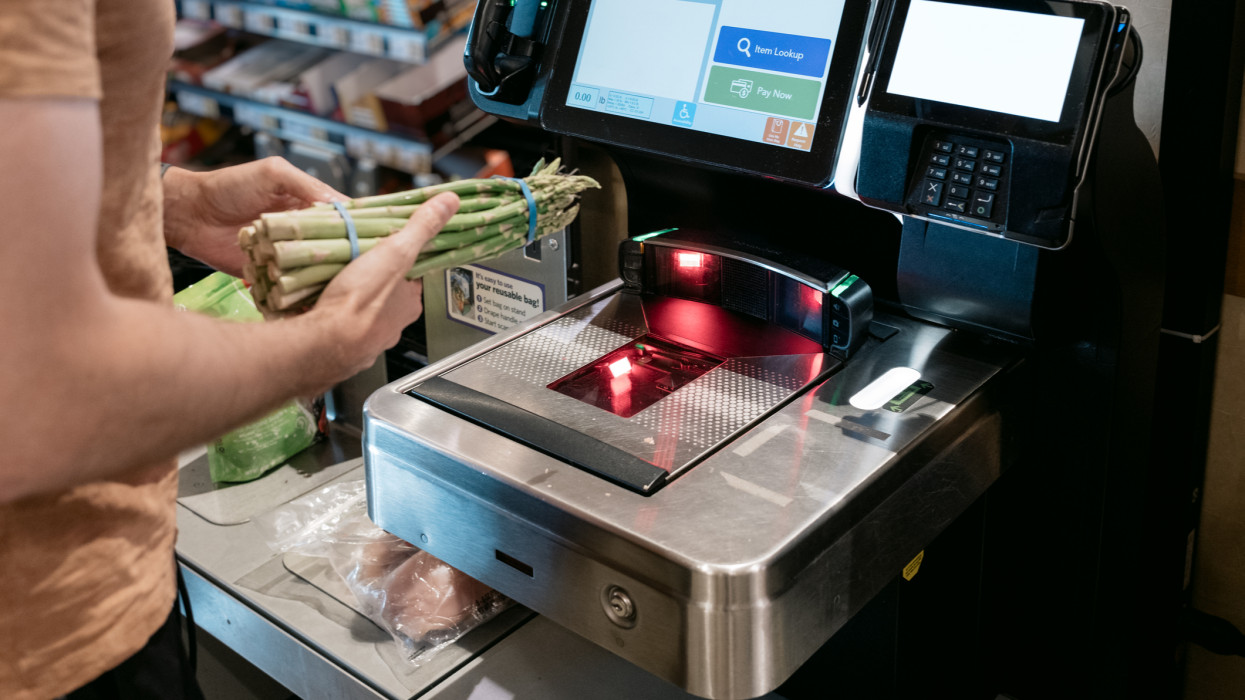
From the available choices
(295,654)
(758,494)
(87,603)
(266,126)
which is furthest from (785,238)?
(266,126)

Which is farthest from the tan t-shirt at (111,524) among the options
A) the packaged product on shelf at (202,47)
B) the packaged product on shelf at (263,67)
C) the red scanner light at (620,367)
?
the packaged product on shelf at (202,47)

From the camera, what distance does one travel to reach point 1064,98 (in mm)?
931

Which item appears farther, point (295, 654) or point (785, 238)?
point (785, 238)

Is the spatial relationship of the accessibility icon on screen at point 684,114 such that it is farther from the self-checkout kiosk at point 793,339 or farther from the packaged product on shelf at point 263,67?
the packaged product on shelf at point 263,67

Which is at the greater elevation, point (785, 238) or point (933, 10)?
point (933, 10)

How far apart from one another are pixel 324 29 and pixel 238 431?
91.3 inches

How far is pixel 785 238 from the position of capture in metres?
1.37

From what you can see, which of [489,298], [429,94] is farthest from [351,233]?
[429,94]

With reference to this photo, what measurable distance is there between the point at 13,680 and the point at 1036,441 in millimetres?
1032

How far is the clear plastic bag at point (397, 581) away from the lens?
1.23 m

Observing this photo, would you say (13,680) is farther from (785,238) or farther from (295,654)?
(785,238)

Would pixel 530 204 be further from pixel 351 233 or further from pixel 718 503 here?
pixel 718 503

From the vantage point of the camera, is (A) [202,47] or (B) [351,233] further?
(A) [202,47]

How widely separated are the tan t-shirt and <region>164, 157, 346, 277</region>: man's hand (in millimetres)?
246
